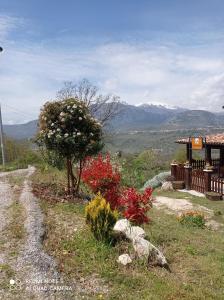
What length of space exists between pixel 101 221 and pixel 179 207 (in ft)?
30.5

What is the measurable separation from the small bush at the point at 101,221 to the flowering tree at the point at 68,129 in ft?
13.9

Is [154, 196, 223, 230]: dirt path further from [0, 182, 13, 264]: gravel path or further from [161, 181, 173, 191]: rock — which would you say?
[0, 182, 13, 264]: gravel path

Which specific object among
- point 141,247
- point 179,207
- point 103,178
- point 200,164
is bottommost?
point 179,207

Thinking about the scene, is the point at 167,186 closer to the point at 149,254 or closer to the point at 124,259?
the point at 149,254

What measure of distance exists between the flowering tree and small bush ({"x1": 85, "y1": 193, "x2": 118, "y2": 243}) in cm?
422

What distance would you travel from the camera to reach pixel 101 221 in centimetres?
732

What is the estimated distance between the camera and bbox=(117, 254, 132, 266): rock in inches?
258

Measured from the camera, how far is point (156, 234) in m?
9.23

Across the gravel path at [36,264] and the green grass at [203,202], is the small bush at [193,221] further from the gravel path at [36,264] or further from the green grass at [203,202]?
the gravel path at [36,264]

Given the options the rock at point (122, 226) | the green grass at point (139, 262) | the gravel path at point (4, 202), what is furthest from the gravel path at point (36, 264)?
the rock at point (122, 226)

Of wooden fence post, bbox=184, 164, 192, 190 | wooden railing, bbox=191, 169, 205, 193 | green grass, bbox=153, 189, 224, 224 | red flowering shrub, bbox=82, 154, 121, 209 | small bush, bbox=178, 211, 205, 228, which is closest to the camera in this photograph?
red flowering shrub, bbox=82, 154, 121, 209

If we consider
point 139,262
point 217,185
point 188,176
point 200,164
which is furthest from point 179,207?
point 139,262

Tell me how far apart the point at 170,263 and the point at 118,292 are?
84.0 inches

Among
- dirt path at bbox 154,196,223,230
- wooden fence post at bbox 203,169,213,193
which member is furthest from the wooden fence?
dirt path at bbox 154,196,223,230
